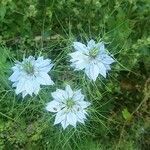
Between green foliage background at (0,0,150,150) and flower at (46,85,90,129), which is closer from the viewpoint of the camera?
flower at (46,85,90,129)

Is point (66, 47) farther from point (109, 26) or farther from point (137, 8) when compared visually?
point (137, 8)

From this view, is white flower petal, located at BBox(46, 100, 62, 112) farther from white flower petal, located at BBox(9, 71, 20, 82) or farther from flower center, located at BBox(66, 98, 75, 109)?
white flower petal, located at BBox(9, 71, 20, 82)

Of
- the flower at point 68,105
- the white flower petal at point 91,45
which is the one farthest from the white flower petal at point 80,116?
the white flower petal at point 91,45

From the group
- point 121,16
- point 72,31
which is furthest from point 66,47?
point 121,16

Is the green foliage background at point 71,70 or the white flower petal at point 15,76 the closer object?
the white flower petal at point 15,76


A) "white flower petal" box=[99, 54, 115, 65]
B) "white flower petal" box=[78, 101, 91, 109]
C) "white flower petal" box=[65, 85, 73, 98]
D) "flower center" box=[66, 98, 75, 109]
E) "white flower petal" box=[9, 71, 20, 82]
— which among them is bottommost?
"white flower petal" box=[78, 101, 91, 109]

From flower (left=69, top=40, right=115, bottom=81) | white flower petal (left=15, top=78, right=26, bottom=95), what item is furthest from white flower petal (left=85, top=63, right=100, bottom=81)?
white flower petal (left=15, top=78, right=26, bottom=95)

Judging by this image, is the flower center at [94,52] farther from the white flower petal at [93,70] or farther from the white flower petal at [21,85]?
the white flower petal at [21,85]
